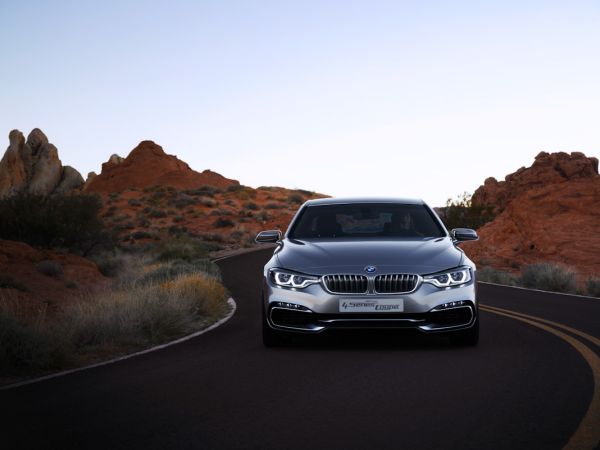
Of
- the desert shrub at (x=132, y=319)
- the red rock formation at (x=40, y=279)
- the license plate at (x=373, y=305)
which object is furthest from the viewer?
the red rock formation at (x=40, y=279)


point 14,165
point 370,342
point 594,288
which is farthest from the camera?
point 14,165

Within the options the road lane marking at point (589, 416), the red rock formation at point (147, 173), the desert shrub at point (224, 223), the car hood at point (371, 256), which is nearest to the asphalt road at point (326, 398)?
the road lane marking at point (589, 416)

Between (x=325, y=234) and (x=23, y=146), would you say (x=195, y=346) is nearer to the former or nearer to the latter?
(x=325, y=234)

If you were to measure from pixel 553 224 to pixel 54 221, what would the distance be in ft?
74.6

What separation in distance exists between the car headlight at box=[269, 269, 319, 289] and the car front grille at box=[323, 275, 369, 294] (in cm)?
18

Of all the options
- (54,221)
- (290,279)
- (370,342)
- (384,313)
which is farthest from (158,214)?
(384,313)

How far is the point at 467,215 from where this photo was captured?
54688 millimetres

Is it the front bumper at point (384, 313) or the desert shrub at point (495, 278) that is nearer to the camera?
→ the front bumper at point (384, 313)

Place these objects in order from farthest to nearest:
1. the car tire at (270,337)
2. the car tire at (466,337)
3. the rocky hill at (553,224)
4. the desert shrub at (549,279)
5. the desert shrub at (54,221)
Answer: the rocky hill at (553,224) < the desert shrub at (54,221) < the desert shrub at (549,279) < the car tire at (270,337) < the car tire at (466,337)

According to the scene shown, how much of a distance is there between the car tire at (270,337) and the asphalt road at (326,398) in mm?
120

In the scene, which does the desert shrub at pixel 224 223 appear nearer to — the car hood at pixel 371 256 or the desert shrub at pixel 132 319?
the desert shrub at pixel 132 319

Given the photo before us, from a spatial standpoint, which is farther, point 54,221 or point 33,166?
point 33,166

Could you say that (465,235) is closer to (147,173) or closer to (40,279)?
(40,279)

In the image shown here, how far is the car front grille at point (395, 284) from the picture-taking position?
8.78 meters
